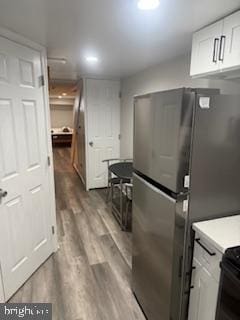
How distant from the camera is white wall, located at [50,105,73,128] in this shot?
1023 centimetres

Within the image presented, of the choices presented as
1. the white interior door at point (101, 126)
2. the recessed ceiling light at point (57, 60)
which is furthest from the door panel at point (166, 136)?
the white interior door at point (101, 126)

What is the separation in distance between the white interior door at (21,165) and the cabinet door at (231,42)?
161 centimetres

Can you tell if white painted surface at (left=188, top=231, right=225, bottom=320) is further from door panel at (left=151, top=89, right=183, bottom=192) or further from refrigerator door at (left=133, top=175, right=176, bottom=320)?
door panel at (left=151, top=89, right=183, bottom=192)

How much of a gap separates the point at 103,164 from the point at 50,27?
310 cm

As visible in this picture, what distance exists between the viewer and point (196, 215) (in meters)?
1.36

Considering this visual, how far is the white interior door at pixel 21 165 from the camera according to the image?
5.92 ft

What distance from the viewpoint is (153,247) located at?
5.16ft

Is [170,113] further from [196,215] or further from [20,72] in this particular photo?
[20,72]

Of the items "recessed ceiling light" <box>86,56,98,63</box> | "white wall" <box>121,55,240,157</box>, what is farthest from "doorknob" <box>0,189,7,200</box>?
"white wall" <box>121,55,240,157</box>

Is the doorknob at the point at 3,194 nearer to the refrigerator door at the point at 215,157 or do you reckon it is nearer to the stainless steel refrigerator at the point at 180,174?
the stainless steel refrigerator at the point at 180,174

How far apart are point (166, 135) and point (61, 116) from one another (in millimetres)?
9772

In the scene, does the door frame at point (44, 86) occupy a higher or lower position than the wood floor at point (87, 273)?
higher

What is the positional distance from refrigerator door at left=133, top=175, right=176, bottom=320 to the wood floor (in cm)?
25

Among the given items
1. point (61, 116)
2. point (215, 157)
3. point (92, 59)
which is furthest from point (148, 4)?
point (61, 116)
